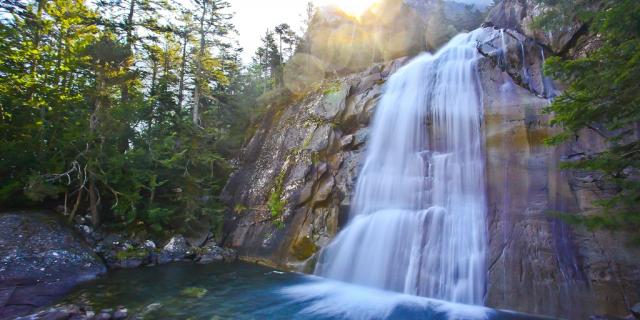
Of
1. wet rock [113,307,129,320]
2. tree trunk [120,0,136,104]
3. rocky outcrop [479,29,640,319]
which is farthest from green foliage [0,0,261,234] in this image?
rocky outcrop [479,29,640,319]

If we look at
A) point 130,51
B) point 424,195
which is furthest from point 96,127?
point 424,195

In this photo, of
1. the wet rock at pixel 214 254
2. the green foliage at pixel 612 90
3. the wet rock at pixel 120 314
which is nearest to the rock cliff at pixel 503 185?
the wet rock at pixel 214 254

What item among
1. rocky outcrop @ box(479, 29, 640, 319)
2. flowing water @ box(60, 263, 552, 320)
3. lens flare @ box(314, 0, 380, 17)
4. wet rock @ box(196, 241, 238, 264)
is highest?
lens flare @ box(314, 0, 380, 17)

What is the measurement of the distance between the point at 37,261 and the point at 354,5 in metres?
22.4

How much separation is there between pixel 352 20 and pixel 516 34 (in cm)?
1198

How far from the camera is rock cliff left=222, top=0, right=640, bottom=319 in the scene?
Answer: 7.42 m

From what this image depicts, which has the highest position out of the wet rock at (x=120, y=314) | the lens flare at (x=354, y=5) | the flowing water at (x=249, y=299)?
the lens flare at (x=354, y=5)

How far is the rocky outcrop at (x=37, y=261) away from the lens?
25.0 feet

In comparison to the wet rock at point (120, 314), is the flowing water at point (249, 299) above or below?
above

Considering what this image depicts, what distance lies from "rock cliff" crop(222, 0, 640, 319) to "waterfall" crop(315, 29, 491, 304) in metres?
0.47

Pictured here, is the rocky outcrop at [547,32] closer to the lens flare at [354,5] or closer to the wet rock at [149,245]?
the lens flare at [354,5]

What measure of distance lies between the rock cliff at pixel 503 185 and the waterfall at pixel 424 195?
47 centimetres

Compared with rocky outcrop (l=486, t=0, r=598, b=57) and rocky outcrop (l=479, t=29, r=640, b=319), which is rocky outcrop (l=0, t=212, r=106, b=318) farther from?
rocky outcrop (l=486, t=0, r=598, b=57)

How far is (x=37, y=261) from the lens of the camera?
359 inches
